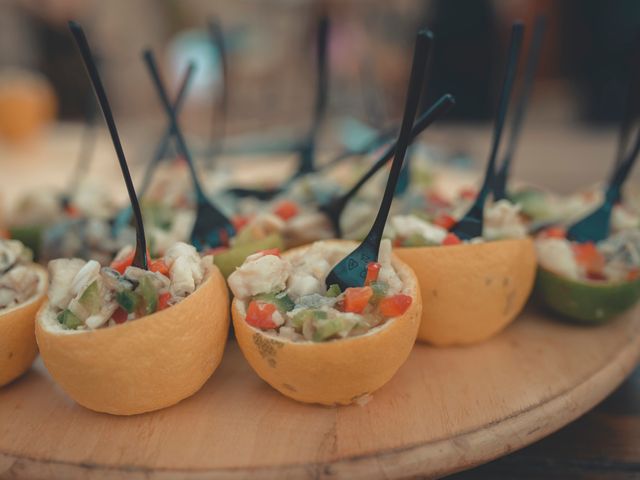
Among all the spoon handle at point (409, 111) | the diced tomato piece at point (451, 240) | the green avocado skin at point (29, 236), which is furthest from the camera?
the green avocado skin at point (29, 236)

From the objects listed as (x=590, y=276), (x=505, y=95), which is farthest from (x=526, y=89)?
Answer: (x=590, y=276)

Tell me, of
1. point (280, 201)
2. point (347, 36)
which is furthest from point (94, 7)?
point (280, 201)

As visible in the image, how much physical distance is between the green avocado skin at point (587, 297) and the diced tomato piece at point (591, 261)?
3.0 inches

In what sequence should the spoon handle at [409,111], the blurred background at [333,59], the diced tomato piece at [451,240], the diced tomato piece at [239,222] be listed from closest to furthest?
1. the spoon handle at [409,111]
2. the diced tomato piece at [451,240]
3. the diced tomato piece at [239,222]
4. the blurred background at [333,59]

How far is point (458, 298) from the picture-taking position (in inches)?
45.3

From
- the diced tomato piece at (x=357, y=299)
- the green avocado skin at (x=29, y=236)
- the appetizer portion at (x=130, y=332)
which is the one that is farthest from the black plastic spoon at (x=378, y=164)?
the green avocado skin at (x=29, y=236)

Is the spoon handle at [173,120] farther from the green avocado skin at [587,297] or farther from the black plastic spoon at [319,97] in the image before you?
the green avocado skin at [587,297]

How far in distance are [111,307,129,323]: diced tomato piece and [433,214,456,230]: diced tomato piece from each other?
26.9 inches

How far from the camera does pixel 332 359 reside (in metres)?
0.92

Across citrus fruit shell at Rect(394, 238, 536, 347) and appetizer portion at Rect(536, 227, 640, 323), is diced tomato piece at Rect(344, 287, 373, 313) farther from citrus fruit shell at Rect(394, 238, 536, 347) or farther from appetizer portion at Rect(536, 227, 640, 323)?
appetizer portion at Rect(536, 227, 640, 323)

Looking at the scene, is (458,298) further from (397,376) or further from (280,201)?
(280,201)

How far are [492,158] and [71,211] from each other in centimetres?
116

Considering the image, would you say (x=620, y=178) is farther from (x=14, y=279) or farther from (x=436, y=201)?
(x=14, y=279)

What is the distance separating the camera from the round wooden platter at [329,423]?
2.95 feet
